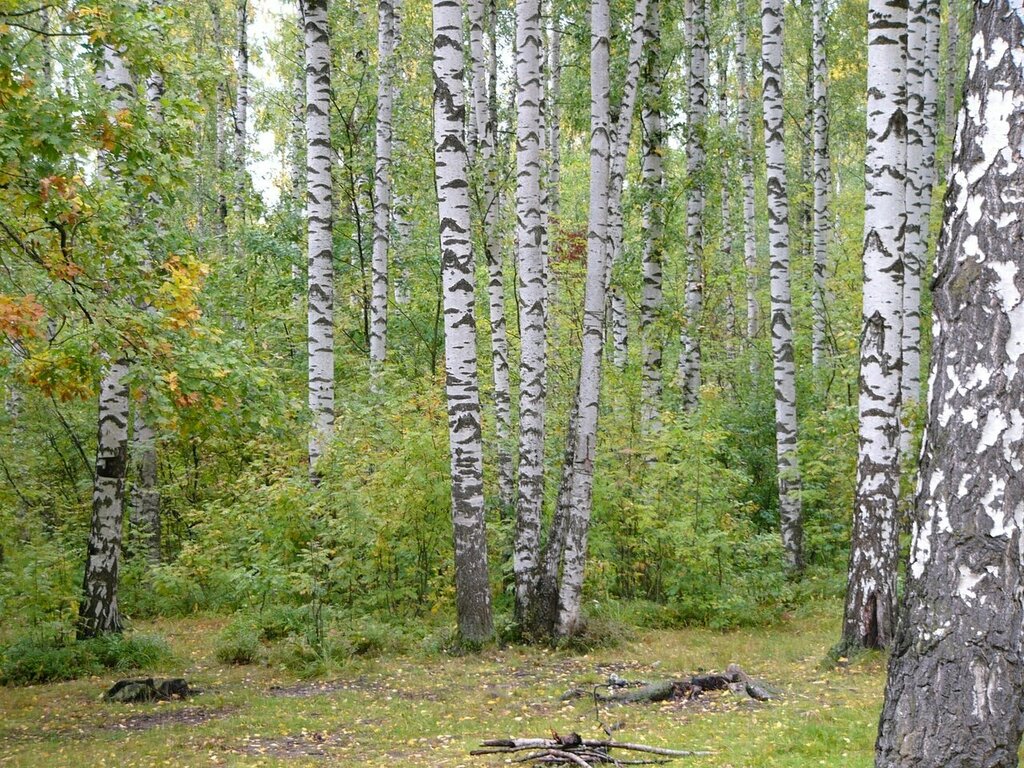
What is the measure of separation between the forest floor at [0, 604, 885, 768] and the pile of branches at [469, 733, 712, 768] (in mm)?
122

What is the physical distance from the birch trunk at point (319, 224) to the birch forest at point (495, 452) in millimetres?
56

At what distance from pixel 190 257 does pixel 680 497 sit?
24.9ft

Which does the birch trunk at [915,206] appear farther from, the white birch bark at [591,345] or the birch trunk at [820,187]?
the birch trunk at [820,187]

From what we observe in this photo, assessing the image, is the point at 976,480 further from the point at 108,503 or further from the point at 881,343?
the point at 108,503

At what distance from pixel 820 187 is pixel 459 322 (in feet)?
41.1

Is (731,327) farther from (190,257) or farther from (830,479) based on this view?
(190,257)

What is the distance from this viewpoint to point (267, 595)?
12320mm

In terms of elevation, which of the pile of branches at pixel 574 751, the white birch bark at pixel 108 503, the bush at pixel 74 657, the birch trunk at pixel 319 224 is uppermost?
the birch trunk at pixel 319 224

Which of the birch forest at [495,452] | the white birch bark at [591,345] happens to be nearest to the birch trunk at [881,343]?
the birch forest at [495,452]

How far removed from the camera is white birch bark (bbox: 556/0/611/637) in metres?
10.5

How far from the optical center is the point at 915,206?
40.8ft

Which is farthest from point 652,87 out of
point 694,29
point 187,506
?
point 187,506

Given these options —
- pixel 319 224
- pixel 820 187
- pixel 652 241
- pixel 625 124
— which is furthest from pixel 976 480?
pixel 820 187

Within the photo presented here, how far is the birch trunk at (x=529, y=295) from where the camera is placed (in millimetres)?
10633
